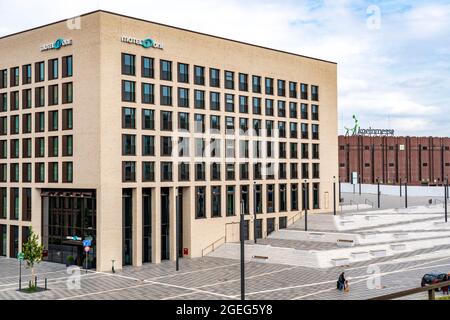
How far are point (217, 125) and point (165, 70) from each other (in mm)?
8773

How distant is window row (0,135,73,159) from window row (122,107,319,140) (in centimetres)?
623

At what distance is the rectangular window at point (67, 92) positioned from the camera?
5538cm

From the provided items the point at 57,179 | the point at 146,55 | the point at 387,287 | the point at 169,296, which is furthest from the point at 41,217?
the point at 387,287

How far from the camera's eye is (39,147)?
5897 centimetres

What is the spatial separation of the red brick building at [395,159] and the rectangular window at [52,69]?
84.1 m

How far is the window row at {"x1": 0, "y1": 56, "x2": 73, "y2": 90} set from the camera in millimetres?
55750

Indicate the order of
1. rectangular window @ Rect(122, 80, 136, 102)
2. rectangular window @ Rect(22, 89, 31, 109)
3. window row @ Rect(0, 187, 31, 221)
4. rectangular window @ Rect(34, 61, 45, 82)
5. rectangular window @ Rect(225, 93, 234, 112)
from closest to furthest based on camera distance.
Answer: rectangular window @ Rect(122, 80, 136, 102)
rectangular window @ Rect(34, 61, 45, 82)
window row @ Rect(0, 187, 31, 221)
rectangular window @ Rect(22, 89, 31, 109)
rectangular window @ Rect(225, 93, 234, 112)

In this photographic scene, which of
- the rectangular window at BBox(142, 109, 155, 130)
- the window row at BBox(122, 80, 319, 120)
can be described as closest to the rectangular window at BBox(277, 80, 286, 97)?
the window row at BBox(122, 80, 319, 120)

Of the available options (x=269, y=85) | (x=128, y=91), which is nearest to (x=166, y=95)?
(x=128, y=91)

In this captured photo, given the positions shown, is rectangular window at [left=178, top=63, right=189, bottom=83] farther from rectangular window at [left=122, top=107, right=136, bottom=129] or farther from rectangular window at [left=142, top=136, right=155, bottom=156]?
rectangular window at [left=142, top=136, right=155, bottom=156]

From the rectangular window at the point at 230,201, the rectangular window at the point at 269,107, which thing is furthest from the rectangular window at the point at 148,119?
the rectangular window at the point at 269,107

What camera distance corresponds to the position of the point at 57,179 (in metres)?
56.4

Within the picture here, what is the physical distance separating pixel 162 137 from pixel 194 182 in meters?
6.07

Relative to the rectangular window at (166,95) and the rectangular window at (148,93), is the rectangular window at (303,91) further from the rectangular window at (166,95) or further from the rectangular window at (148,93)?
the rectangular window at (148,93)
